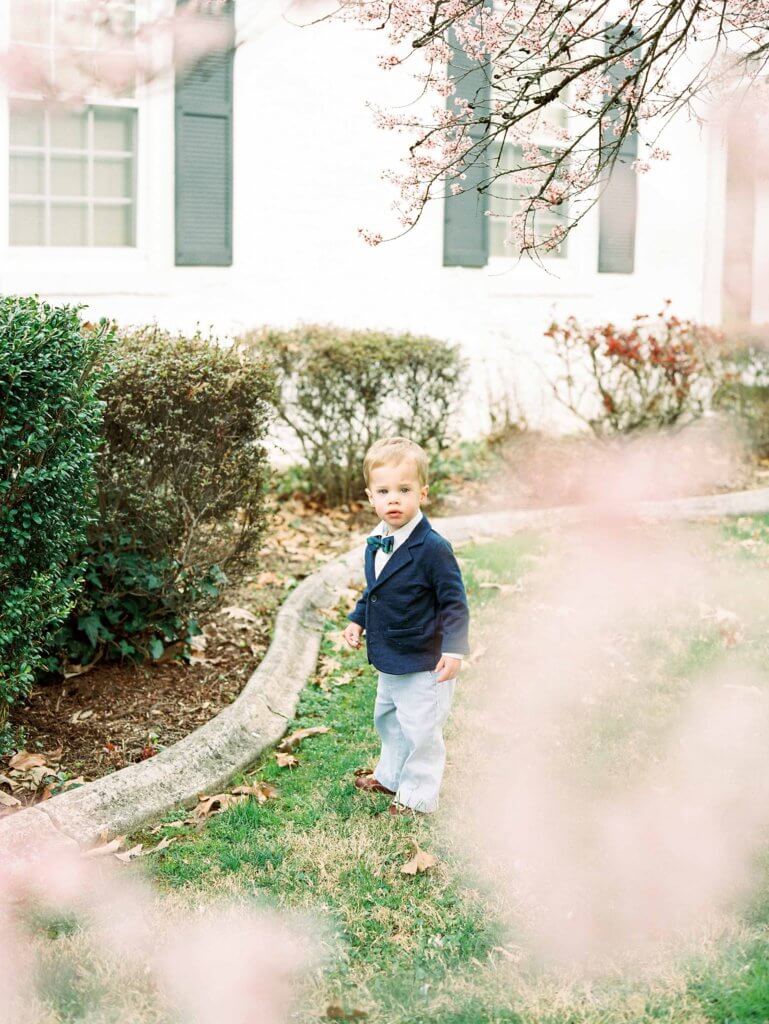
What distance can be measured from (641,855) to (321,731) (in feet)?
4.72

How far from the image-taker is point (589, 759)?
3.98 meters

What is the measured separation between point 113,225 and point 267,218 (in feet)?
3.95

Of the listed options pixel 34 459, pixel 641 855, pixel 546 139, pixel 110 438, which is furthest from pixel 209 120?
pixel 641 855

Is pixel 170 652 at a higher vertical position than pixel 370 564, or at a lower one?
lower

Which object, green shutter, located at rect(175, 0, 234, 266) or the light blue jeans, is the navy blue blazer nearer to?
the light blue jeans

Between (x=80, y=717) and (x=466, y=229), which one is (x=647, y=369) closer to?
(x=466, y=229)

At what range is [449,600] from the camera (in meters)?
3.59

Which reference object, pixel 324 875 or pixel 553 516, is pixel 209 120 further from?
pixel 324 875

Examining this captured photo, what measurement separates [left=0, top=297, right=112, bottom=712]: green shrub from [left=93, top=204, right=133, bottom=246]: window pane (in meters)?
4.97

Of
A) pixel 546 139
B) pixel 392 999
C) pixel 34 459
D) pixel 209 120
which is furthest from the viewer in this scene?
pixel 546 139

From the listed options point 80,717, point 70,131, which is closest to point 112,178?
point 70,131

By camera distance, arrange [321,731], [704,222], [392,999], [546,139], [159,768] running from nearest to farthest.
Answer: [392,999] < [159,768] < [321,731] < [546,139] < [704,222]

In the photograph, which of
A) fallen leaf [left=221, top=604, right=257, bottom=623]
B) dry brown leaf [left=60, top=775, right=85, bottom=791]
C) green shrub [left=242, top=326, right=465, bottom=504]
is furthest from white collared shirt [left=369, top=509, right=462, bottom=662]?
green shrub [left=242, top=326, right=465, bottom=504]

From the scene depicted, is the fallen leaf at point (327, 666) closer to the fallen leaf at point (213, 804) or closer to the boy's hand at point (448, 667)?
the fallen leaf at point (213, 804)
